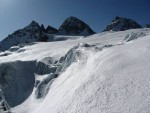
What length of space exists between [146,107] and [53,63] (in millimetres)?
18603

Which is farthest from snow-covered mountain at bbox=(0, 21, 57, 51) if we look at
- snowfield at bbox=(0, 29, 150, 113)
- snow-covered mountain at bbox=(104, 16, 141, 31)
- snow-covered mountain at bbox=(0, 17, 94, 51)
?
snowfield at bbox=(0, 29, 150, 113)

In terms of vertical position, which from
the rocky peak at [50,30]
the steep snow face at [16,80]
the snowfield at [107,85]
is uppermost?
the rocky peak at [50,30]

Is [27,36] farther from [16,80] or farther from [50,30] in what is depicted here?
[16,80]

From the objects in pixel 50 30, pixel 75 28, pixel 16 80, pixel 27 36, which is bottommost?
pixel 16 80

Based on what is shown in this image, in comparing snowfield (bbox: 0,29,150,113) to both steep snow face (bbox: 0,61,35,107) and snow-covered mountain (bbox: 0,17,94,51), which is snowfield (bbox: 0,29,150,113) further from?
snow-covered mountain (bbox: 0,17,94,51)

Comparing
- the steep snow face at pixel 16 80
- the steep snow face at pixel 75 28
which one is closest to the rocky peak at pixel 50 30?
the steep snow face at pixel 75 28

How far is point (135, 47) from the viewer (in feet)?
49.6

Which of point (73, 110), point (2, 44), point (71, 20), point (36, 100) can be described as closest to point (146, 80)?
point (73, 110)

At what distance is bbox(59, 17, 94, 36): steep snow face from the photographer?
5787 inches

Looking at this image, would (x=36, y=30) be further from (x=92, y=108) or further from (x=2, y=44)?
(x=92, y=108)

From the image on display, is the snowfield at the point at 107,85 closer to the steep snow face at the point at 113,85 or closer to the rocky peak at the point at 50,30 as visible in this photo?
the steep snow face at the point at 113,85

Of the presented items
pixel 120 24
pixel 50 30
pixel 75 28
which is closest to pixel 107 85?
pixel 120 24

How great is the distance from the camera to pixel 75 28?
14788 cm

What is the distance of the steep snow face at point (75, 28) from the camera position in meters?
147
